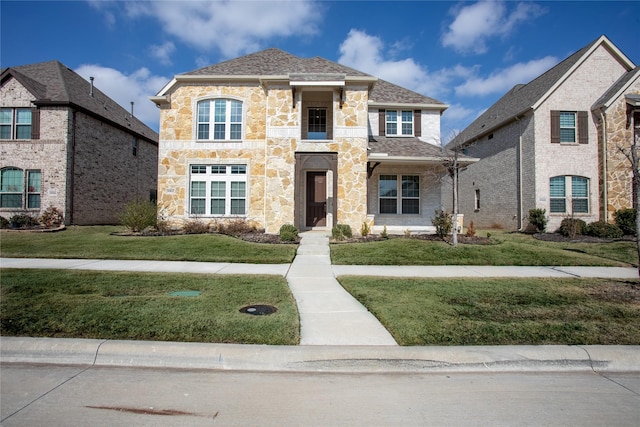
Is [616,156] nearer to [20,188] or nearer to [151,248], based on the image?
[151,248]

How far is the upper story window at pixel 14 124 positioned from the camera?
63.2ft

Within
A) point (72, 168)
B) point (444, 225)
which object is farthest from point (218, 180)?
point (444, 225)

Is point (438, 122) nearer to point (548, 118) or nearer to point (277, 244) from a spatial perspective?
point (548, 118)

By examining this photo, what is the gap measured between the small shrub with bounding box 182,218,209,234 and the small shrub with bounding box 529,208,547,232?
16335 millimetres

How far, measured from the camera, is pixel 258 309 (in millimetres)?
5777

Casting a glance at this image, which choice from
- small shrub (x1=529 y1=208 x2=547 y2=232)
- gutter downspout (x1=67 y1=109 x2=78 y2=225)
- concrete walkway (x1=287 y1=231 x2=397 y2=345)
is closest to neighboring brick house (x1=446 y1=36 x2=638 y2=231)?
small shrub (x1=529 y1=208 x2=547 y2=232)

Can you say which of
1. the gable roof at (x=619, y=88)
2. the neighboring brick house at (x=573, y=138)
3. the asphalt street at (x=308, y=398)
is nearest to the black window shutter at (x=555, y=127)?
the neighboring brick house at (x=573, y=138)

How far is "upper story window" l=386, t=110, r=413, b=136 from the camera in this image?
65.7 ft

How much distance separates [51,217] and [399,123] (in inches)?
746

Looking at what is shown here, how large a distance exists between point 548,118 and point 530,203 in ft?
15.1

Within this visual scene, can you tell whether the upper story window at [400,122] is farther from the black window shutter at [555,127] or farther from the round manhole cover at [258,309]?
the round manhole cover at [258,309]

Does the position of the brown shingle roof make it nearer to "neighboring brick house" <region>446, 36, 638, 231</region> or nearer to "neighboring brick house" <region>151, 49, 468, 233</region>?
"neighboring brick house" <region>446, 36, 638, 231</region>

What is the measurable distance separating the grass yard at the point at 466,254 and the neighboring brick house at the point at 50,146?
51.8ft

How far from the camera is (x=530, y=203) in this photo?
19391 millimetres
